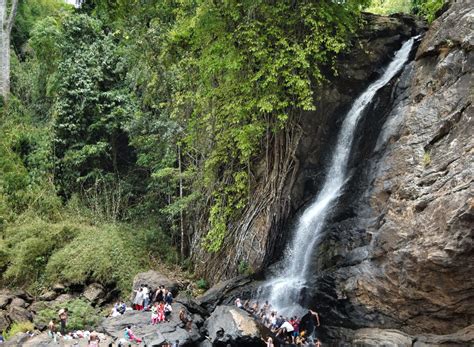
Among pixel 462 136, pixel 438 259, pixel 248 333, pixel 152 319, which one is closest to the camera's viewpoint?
pixel 438 259

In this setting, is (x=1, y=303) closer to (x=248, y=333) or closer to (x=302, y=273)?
(x=248, y=333)

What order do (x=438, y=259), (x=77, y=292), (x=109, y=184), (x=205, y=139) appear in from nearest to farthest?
(x=438, y=259) → (x=77, y=292) → (x=205, y=139) → (x=109, y=184)

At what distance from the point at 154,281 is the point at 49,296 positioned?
361 cm

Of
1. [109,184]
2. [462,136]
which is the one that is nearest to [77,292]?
[109,184]

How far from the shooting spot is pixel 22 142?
1895 centimetres

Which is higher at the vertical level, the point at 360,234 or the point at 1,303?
the point at 360,234

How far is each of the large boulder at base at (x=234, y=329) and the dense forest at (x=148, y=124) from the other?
2.76 m

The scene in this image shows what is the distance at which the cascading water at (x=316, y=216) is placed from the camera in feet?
41.4

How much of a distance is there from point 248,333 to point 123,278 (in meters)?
6.05

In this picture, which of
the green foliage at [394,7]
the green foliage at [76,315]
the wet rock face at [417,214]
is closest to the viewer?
the wet rock face at [417,214]

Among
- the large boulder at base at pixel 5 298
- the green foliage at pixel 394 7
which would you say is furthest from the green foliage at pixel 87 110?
the green foliage at pixel 394 7

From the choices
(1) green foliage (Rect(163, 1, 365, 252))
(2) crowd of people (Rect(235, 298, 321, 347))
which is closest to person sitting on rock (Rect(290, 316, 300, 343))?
(2) crowd of people (Rect(235, 298, 321, 347))

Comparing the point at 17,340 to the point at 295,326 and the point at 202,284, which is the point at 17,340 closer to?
the point at 202,284

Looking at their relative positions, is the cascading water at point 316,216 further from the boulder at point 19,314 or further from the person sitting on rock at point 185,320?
the boulder at point 19,314
